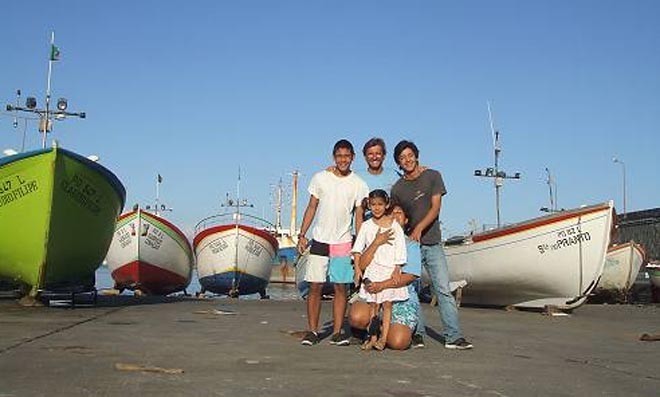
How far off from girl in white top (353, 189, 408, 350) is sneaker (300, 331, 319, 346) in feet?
1.55

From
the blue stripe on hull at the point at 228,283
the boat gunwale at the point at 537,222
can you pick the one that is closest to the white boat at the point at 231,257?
the blue stripe on hull at the point at 228,283

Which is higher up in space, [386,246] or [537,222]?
[537,222]

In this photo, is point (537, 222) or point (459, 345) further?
point (537, 222)

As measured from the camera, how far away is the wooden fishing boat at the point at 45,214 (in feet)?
28.8

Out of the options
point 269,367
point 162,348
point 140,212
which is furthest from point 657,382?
point 140,212

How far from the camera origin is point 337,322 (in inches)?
228

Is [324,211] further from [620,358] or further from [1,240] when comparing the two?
[1,240]

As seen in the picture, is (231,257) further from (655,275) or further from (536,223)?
(655,275)

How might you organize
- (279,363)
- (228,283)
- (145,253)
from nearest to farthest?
(279,363), (145,253), (228,283)

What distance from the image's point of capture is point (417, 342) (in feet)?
18.7

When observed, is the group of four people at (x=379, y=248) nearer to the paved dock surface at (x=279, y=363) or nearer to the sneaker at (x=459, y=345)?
the sneaker at (x=459, y=345)

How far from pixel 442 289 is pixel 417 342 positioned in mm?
488

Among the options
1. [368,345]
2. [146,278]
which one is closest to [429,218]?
[368,345]

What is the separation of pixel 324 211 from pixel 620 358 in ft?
8.70
